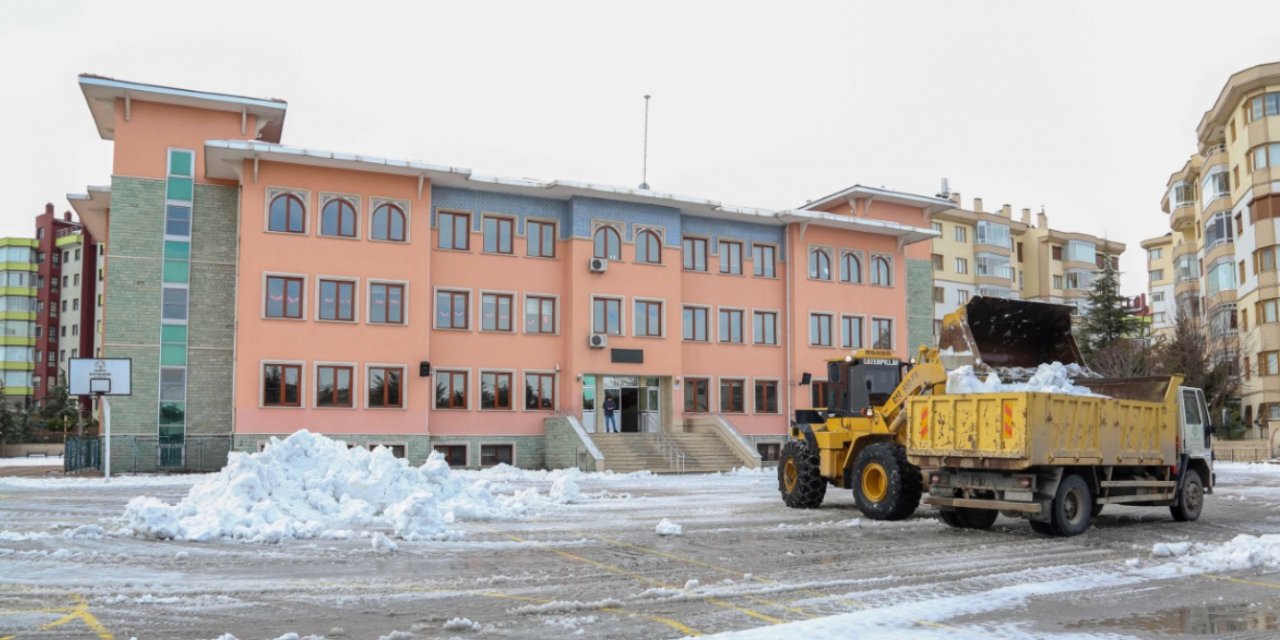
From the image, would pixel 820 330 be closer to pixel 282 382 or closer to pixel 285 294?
pixel 285 294

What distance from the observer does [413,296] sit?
1298 inches

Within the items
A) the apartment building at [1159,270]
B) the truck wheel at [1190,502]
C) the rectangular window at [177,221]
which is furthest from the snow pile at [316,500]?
the apartment building at [1159,270]

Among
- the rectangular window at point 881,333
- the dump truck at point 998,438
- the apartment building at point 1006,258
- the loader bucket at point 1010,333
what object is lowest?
the dump truck at point 998,438

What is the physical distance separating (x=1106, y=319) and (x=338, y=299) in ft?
142

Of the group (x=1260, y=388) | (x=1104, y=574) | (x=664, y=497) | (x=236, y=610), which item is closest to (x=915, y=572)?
(x=1104, y=574)

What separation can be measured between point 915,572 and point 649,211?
27.6 m

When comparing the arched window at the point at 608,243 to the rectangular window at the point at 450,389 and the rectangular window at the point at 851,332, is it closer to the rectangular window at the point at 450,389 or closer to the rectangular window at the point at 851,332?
the rectangular window at the point at 450,389

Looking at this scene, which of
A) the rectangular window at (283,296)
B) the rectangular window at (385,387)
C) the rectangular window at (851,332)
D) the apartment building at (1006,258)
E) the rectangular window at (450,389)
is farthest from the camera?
the apartment building at (1006,258)

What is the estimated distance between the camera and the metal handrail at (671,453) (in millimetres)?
33938

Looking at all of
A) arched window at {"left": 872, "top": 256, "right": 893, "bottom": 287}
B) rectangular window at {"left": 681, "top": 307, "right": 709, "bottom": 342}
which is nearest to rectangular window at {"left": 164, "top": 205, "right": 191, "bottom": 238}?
rectangular window at {"left": 681, "top": 307, "right": 709, "bottom": 342}

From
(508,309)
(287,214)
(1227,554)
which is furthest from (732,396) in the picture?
(1227,554)

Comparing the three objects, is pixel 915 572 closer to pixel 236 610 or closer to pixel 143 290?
pixel 236 610

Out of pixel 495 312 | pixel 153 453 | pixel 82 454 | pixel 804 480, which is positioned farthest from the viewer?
pixel 495 312

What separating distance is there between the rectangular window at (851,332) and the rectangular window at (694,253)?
6.64m
